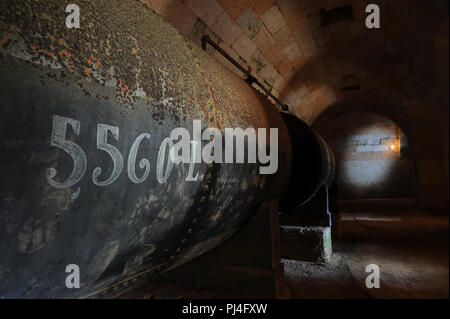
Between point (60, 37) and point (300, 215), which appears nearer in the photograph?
point (60, 37)

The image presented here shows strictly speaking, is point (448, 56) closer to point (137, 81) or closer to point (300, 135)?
point (137, 81)

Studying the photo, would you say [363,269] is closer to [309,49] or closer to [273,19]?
[273,19]

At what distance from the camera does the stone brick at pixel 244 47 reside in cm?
437

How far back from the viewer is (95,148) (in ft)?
2.86

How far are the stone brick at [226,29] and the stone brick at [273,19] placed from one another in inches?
20.8

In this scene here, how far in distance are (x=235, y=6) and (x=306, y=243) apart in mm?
3608

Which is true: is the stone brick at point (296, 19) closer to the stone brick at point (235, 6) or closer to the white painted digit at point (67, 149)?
the stone brick at point (235, 6)

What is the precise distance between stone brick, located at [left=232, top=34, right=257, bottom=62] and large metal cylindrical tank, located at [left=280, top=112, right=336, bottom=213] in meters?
1.68

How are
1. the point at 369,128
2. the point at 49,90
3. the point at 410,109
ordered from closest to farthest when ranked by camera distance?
the point at 49,90, the point at 410,109, the point at 369,128

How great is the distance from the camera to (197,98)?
4.49ft

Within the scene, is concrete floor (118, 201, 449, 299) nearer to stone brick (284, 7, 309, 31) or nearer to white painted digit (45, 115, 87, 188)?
white painted digit (45, 115, 87, 188)

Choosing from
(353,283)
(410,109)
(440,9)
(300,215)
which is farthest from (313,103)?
(440,9)

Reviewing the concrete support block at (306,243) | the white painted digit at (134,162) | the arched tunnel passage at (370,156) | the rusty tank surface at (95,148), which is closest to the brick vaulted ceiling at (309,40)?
the rusty tank surface at (95,148)
